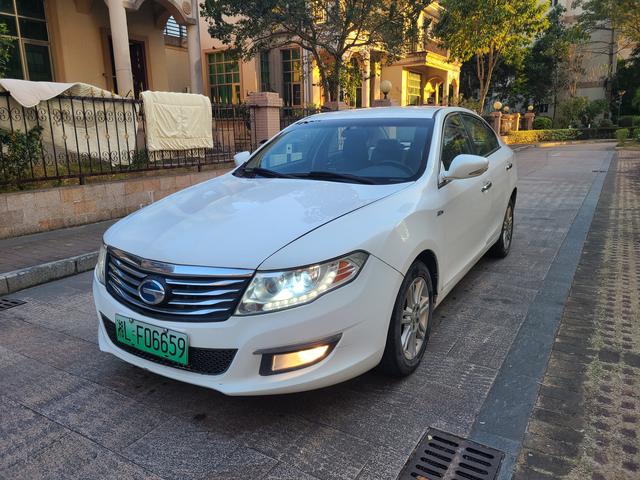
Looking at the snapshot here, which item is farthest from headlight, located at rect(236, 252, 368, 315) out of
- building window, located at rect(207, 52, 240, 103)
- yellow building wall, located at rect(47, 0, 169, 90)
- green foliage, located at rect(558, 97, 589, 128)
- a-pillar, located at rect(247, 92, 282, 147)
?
green foliage, located at rect(558, 97, 589, 128)

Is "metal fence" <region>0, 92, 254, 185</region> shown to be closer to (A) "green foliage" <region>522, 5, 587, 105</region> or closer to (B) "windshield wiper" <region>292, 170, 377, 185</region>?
(B) "windshield wiper" <region>292, 170, 377, 185</region>

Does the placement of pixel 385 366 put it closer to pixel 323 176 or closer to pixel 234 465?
pixel 234 465

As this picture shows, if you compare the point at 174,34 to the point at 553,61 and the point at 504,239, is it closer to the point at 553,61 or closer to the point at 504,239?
the point at 504,239

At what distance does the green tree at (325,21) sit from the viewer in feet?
39.5

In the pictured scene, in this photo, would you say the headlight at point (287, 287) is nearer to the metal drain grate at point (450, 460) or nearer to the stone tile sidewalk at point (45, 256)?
the metal drain grate at point (450, 460)

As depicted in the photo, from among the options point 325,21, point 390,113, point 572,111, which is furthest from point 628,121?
point 390,113

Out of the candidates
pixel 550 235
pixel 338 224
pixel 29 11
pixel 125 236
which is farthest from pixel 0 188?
pixel 29 11

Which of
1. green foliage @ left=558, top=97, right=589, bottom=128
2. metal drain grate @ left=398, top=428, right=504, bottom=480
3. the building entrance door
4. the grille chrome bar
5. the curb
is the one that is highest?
the building entrance door

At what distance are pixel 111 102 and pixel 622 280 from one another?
7.61 meters

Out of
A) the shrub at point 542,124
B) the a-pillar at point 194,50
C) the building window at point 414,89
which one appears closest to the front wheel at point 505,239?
the a-pillar at point 194,50

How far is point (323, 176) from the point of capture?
345cm

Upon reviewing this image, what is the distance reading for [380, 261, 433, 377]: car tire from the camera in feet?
8.98

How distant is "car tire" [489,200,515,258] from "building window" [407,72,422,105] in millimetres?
24011

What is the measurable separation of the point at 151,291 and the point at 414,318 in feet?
5.08
